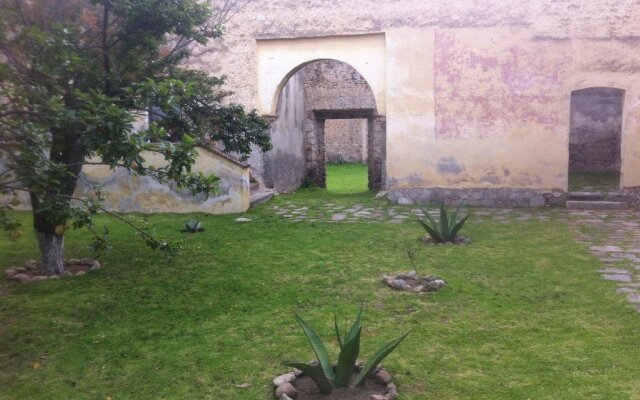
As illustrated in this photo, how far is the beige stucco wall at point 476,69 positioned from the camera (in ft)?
33.5

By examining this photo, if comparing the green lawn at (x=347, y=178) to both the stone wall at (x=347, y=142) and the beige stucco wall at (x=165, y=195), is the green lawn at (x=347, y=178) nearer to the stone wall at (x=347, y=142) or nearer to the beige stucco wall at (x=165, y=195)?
the stone wall at (x=347, y=142)

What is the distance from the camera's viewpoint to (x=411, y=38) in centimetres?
1074

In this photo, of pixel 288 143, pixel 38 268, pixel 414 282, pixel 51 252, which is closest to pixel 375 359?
pixel 414 282

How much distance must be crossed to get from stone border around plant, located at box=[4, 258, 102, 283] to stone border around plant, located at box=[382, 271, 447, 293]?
124 inches

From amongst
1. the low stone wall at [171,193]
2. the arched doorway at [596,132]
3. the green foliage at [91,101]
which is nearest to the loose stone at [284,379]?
the green foliage at [91,101]

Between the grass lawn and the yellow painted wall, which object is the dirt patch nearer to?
the grass lawn

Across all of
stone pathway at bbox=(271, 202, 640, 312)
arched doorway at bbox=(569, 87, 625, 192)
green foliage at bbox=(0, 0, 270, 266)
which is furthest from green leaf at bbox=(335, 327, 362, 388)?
arched doorway at bbox=(569, 87, 625, 192)

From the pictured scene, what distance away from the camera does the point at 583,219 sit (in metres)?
8.98

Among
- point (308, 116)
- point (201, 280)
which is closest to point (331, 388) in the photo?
point (201, 280)

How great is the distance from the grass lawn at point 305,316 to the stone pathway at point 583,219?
261mm

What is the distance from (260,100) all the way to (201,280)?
6.39m

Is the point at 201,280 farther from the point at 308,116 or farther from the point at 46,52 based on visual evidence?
the point at 308,116

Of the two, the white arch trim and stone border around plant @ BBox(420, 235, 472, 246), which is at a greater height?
the white arch trim

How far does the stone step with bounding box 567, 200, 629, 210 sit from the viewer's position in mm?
10047
